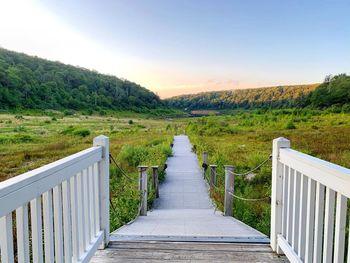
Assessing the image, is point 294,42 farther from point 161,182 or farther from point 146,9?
point 161,182

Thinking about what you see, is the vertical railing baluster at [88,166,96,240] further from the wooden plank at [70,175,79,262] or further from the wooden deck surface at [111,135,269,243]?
the wooden deck surface at [111,135,269,243]

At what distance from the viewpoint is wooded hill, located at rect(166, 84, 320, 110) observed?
122 metres

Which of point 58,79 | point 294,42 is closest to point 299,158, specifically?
point 294,42

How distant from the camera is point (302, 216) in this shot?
8.12 feet

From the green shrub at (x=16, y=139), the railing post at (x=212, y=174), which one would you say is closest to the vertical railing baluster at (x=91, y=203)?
the railing post at (x=212, y=174)

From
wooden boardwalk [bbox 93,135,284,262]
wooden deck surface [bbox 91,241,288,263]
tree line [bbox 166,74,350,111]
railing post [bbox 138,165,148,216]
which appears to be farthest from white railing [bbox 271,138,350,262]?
tree line [bbox 166,74,350,111]

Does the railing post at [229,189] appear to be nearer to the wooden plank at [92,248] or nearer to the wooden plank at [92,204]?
the wooden plank at [92,248]

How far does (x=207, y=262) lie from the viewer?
2.95 meters

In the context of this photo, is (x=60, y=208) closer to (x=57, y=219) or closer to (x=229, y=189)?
(x=57, y=219)

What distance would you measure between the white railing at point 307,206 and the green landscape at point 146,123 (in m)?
2.15

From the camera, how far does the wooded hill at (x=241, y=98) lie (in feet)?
399

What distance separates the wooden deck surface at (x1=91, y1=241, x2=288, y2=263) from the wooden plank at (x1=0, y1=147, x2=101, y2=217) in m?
1.10

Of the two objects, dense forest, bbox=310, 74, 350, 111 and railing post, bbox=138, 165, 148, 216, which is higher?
dense forest, bbox=310, 74, 350, 111

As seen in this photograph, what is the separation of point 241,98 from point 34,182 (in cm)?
13786
